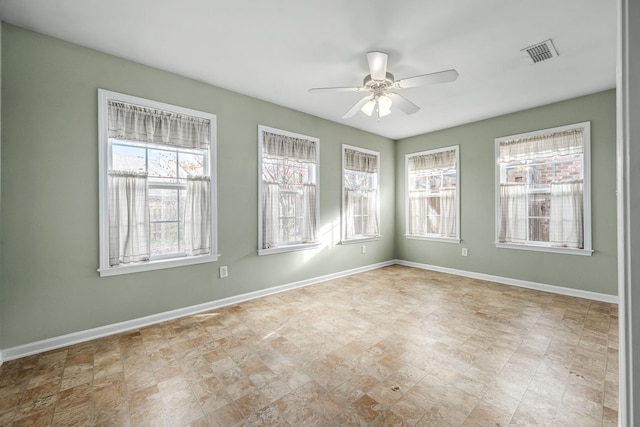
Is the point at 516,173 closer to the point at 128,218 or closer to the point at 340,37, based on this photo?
the point at 340,37

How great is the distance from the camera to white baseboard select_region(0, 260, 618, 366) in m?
2.44

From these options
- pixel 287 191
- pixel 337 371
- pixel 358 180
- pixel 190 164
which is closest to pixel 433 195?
pixel 358 180

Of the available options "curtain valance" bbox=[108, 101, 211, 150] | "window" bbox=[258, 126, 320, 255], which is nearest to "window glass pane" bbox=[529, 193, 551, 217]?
"window" bbox=[258, 126, 320, 255]

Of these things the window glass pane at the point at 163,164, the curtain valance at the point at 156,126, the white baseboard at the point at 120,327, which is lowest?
the white baseboard at the point at 120,327

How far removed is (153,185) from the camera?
3.05m

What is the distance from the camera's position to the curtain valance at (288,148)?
398cm

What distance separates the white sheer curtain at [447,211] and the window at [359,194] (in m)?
1.20

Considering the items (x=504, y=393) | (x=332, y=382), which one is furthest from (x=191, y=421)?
(x=504, y=393)

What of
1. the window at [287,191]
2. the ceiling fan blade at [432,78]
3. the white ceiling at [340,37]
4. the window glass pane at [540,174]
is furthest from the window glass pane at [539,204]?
the window at [287,191]

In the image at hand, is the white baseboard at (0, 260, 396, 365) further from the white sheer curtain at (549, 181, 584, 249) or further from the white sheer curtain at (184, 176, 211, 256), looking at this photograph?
the white sheer curtain at (549, 181, 584, 249)

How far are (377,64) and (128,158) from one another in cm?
269

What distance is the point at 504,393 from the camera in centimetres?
192

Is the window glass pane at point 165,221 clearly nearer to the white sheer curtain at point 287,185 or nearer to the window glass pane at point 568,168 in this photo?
the white sheer curtain at point 287,185

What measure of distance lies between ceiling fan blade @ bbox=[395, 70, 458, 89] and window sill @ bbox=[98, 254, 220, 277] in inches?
112
